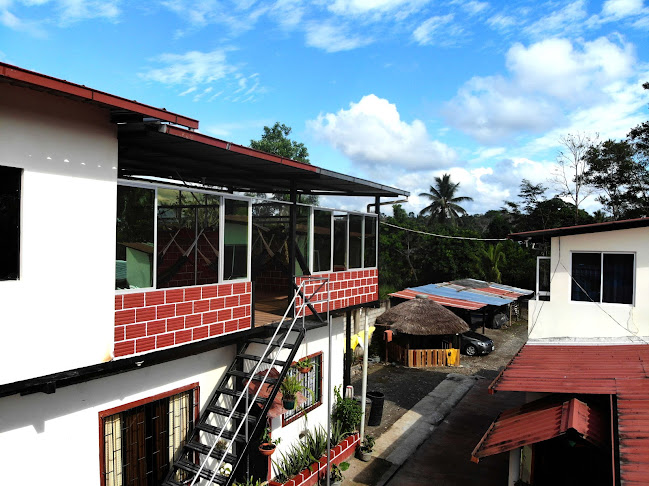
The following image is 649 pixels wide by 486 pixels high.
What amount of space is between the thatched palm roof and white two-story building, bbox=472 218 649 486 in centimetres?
821

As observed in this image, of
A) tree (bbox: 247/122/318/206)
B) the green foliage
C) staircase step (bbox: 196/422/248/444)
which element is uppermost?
tree (bbox: 247/122/318/206)

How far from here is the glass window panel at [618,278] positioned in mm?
11422

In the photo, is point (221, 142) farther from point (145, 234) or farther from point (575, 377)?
point (575, 377)

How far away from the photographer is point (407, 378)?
19.2 m

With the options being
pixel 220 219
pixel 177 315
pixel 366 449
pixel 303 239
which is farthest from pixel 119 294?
pixel 366 449

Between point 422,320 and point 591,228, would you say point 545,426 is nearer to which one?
point 591,228

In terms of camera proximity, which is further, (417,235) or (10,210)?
(417,235)

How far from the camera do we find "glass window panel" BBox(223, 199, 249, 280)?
24.6ft

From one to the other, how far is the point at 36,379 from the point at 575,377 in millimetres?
8834

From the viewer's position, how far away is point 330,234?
407 inches

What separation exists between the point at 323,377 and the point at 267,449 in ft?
9.34

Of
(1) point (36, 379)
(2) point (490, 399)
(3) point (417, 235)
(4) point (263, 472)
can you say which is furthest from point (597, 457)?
(3) point (417, 235)

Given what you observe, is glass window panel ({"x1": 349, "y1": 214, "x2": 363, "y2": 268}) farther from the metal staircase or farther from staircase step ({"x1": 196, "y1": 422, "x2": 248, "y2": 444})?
staircase step ({"x1": 196, "y1": 422, "x2": 248, "y2": 444})

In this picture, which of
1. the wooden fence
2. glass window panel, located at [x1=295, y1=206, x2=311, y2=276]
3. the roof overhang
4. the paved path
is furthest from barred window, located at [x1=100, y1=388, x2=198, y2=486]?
the wooden fence
